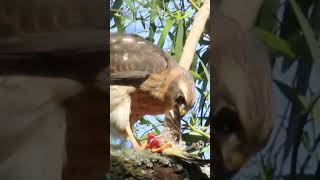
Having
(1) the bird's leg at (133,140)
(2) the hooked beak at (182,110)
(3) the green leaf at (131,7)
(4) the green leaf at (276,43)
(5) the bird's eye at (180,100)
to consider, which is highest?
(3) the green leaf at (131,7)

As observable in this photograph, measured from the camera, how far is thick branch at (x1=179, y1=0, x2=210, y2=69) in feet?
3.14

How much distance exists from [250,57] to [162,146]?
9.5 inches

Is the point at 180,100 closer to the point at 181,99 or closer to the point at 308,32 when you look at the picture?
the point at 181,99

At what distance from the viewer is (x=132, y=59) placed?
1.00 m

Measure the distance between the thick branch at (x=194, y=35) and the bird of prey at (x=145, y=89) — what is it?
0.02 m

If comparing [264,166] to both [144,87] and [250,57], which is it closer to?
[250,57]

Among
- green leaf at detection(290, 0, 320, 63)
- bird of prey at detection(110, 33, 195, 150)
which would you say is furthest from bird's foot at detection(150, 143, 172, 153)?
green leaf at detection(290, 0, 320, 63)

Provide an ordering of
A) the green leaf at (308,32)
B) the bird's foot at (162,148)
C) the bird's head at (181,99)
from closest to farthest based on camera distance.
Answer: the green leaf at (308,32)
the bird's foot at (162,148)
the bird's head at (181,99)

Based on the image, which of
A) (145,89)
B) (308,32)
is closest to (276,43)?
(308,32)

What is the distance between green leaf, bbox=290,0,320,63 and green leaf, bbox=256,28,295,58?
1.0 inches

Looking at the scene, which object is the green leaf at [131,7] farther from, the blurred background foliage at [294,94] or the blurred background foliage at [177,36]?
the blurred background foliage at [294,94]

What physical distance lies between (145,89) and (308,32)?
1.54ft

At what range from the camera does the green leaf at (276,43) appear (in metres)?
0.71

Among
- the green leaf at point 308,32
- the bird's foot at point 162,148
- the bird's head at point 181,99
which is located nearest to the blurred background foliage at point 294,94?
the green leaf at point 308,32
